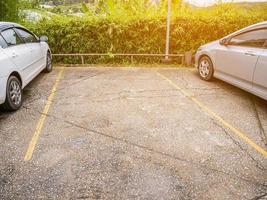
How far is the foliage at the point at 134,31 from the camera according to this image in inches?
368

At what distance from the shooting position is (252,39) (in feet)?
19.1

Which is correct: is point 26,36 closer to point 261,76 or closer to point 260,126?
point 261,76

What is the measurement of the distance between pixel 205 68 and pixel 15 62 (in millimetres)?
5052

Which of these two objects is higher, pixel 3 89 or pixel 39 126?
pixel 3 89

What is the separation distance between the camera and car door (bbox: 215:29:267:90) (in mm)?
5551

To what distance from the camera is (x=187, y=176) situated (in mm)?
3447

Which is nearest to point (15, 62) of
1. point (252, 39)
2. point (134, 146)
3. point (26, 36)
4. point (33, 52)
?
point (33, 52)

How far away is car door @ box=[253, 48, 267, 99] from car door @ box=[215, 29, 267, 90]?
12cm

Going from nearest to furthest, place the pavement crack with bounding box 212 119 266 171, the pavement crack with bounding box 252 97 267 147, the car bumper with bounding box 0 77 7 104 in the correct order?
the pavement crack with bounding box 212 119 266 171
the pavement crack with bounding box 252 97 267 147
the car bumper with bounding box 0 77 7 104

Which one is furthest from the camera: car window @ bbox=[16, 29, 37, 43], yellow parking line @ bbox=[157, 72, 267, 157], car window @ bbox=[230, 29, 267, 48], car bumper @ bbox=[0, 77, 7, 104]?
car window @ bbox=[16, 29, 37, 43]

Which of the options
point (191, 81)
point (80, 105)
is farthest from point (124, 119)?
point (191, 81)

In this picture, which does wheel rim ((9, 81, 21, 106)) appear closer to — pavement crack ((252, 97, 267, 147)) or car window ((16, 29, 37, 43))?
car window ((16, 29, 37, 43))

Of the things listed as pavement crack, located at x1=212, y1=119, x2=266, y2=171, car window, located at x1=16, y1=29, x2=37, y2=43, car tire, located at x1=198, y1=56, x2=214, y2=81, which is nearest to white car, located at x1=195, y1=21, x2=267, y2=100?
car tire, located at x1=198, y1=56, x2=214, y2=81

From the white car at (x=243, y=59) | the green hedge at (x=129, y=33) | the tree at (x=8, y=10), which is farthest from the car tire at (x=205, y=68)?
the tree at (x=8, y=10)
